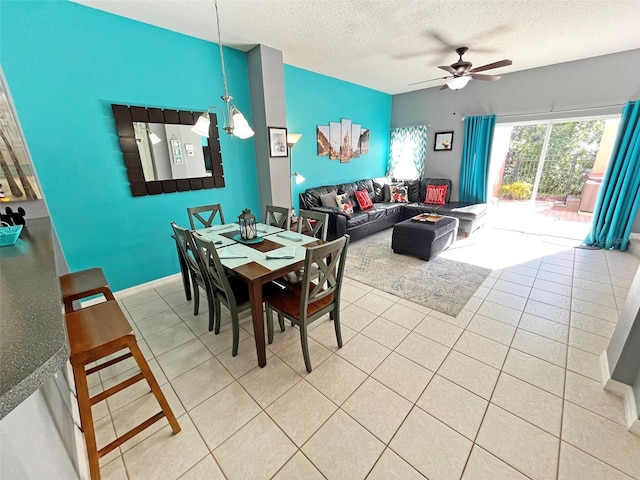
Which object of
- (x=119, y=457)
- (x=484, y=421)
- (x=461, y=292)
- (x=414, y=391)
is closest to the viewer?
(x=119, y=457)

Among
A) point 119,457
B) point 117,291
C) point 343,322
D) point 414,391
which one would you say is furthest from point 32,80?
point 414,391

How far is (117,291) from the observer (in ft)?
9.38

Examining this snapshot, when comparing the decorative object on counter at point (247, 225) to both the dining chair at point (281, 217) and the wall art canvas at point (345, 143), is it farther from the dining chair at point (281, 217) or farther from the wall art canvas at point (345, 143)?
the wall art canvas at point (345, 143)

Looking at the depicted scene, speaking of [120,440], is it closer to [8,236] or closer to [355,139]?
[8,236]

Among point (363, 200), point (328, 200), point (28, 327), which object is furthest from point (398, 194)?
point (28, 327)

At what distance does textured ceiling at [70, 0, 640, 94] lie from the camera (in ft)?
7.81

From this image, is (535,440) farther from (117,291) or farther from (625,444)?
(117,291)

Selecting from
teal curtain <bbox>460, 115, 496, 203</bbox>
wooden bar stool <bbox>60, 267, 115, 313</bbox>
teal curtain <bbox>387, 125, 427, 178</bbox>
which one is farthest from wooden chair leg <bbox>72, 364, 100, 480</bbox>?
teal curtain <bbox>387, 125, 427, 178</bbox>

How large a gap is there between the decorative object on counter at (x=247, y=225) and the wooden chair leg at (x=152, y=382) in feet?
3.84

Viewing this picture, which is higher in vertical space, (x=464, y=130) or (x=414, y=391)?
(x=464, y=130)

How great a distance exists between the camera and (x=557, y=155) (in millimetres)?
4438

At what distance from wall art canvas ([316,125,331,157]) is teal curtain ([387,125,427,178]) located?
212cm

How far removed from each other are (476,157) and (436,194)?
3.08ft

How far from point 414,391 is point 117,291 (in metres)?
3.03
